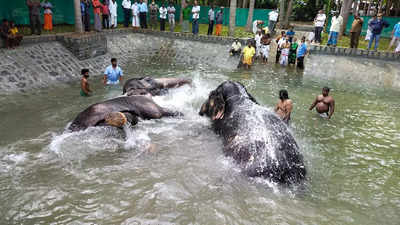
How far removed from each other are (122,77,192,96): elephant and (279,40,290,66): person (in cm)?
695

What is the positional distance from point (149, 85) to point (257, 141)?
4.26 m

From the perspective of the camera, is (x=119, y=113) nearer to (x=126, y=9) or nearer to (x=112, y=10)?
(x=112, y=10)

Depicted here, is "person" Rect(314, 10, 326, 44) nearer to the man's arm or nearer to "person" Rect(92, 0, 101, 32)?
the man's arm

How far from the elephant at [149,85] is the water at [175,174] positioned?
0.42m

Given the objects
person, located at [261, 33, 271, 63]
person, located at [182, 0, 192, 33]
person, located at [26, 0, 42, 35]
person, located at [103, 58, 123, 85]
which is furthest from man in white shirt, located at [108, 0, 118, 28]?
person, located at [103, 58, 123, 85]

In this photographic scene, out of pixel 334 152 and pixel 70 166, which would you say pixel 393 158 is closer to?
pixel 334 152

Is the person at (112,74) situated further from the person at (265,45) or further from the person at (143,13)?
the person at (143,13)

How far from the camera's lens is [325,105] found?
25.8ft

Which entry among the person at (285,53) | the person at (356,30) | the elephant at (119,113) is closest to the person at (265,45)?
the person at (285,53)

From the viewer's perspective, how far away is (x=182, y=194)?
4.25 metres

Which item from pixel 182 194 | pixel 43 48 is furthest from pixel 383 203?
pixel 43 48

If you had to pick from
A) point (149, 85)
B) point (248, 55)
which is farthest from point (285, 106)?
point (248, 55)

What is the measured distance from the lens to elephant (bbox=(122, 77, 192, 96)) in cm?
734

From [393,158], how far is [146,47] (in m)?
12.8
